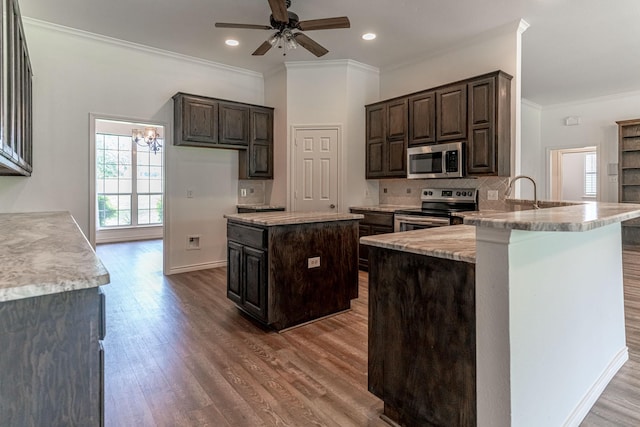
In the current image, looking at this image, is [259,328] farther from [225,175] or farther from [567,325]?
[225,175]

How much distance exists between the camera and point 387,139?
16.3ft

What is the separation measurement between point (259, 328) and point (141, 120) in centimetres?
324

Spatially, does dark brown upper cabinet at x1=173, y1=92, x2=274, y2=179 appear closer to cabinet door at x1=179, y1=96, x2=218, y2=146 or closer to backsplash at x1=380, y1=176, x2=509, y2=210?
cabinet door at x1=179, y1=96, x2=218, y2=146

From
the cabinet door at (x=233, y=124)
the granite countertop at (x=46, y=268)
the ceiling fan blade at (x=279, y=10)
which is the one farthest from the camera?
the cabinet door at (x=233, y=124)

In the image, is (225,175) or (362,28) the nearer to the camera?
(362,28)

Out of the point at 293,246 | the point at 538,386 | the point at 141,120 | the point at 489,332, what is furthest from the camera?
the point at 141,120

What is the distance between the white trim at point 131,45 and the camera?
152 inches

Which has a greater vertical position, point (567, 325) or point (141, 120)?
point (141, 120)

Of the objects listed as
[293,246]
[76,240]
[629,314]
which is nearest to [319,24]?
[293,246]

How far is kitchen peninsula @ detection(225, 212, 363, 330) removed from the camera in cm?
284

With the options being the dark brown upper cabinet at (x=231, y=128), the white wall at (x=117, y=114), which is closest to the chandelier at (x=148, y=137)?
the white wall at (x=117, y=114)

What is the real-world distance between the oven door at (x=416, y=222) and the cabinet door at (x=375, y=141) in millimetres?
901

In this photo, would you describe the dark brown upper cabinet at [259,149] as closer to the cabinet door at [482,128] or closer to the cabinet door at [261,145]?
the cabinet door at [261,145]

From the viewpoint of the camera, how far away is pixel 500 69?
157 inches
